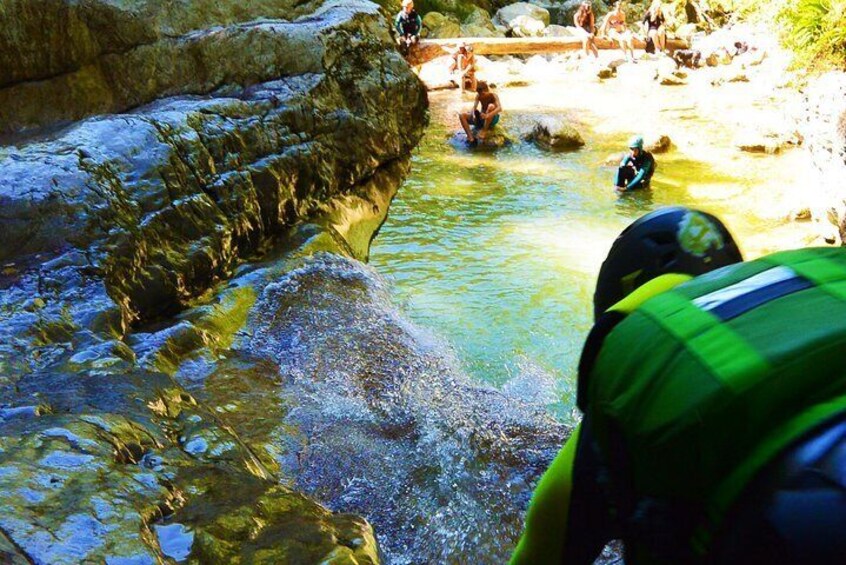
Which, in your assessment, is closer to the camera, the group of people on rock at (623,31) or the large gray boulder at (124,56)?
the large gray boulder at (124,56)

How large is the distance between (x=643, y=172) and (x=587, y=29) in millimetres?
10997

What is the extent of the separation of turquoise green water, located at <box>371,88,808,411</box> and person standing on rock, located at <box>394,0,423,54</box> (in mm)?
5543

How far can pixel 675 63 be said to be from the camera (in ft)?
54.0

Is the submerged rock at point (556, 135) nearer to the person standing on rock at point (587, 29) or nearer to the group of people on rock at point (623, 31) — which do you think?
the group of people on rock at point (623, 31)

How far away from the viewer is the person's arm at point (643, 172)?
9.22m

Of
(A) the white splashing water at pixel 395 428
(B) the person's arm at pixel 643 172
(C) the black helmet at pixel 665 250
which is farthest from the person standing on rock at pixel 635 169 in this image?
(C) the black helmet at pixel 665 250

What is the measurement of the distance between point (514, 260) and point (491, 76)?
1057 centimetres

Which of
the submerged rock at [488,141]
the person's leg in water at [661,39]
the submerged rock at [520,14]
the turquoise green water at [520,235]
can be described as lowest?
the turquoise green water at [520,235]

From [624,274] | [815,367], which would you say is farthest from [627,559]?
[624,274]

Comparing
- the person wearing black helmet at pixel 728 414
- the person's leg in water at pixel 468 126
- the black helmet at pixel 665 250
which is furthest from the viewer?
the person's leg in water at pixel 468 126

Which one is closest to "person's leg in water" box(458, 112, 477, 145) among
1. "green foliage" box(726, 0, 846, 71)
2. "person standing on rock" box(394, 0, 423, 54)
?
"green foliage" box(726, 0, 846, 71)

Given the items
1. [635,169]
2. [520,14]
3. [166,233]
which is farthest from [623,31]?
[166,233]

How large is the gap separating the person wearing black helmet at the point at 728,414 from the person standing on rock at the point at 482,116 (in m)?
10.8

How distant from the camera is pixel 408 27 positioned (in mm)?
16609
